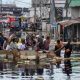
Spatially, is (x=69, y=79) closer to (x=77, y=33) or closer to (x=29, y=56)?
(x=29, y=56)

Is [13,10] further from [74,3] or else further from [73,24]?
[73,24]

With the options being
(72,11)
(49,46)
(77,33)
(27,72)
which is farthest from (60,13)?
(27,72)

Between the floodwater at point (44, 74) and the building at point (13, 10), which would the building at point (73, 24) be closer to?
the floodwater at point (44, 74)

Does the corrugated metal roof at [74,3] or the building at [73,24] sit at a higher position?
the corrugated metal roof at [74,3]

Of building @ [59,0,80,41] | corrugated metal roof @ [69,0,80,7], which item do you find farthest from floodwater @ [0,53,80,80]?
corrugated metal roof @ [69,0,80,7]

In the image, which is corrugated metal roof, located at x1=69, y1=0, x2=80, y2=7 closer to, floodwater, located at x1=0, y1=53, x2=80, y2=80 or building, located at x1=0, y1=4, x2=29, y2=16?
floodwater, located at x1=0, y1=53, x2=80, y2=80

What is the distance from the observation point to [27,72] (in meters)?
20.8

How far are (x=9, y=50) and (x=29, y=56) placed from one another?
154cm

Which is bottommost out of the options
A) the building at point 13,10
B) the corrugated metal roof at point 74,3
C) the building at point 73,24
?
the building at point 13,10

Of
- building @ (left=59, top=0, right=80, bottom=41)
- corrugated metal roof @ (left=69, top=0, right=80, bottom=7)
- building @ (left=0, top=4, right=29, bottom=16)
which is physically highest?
corrugated metal roof @ (left=69, top=0, right=80, bottom=7)

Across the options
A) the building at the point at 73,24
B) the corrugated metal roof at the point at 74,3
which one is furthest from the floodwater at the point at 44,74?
the corrugated metal roof at the point at 74,3

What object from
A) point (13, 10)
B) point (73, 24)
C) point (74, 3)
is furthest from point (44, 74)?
point (13, 10)

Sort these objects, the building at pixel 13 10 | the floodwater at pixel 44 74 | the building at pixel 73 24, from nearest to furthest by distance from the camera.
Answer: the floodwater at pixel 44 74
the building at pixel 73 24
the building at pixel 13 10

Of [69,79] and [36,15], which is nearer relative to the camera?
A: [69,79]
